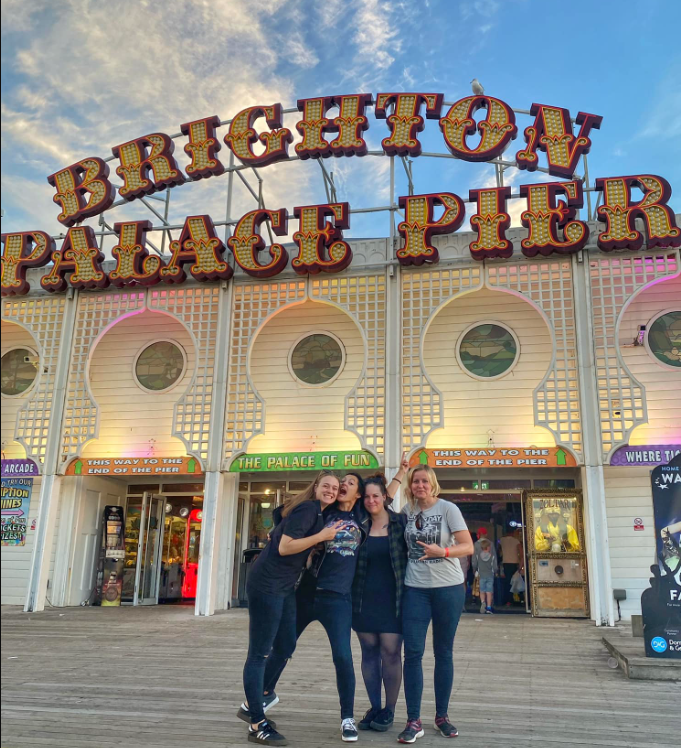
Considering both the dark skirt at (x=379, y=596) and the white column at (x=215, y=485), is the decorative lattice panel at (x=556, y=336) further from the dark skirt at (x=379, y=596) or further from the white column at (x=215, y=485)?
the dark skirt at (x=379, y=596)

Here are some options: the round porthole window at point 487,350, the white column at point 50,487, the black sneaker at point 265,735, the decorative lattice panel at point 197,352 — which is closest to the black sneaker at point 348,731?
the black sneaker at point 265,735

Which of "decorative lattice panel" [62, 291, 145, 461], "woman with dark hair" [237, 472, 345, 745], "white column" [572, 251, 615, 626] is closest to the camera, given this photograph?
"woman with dark hair" [237, 472, 345, 745]

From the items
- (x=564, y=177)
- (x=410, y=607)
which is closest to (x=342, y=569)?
(x=410, y=607)

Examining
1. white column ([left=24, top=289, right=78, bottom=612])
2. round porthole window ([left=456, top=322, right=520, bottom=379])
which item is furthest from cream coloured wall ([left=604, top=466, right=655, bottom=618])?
white column ([left=24, top=289, right=78, bottom=612])

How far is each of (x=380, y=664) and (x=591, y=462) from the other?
8713 millimetres

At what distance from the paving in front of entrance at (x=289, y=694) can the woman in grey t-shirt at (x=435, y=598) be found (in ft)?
0.98

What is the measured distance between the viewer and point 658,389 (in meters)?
A: 13.0

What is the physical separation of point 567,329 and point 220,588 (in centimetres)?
884

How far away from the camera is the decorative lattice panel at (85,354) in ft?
47.8

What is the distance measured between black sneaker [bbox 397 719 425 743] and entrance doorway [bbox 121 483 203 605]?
12138 millimetres

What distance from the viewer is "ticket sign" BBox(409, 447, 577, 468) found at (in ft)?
41.1

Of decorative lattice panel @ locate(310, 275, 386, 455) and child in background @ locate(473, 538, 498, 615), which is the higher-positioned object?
decorative lattice panel @ locate(310, 275, 386, 455)

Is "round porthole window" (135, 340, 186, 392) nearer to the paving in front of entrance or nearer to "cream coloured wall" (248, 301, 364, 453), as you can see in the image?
"cream coloured wall" (248, 301, 364, 453)

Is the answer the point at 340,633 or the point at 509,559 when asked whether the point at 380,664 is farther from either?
the point at 509,559
